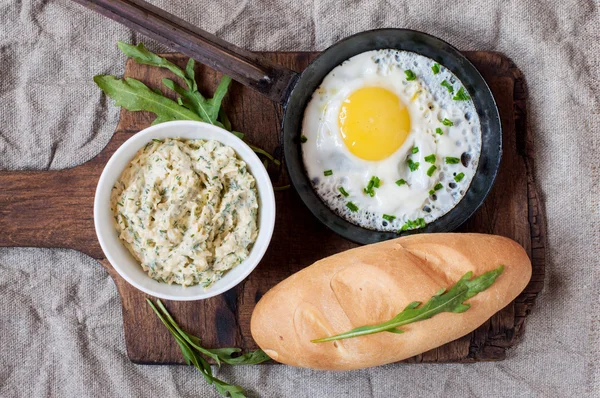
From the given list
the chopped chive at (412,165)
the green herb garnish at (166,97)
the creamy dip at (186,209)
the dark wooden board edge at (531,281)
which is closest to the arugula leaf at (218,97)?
the green herb garnish at (166,97)

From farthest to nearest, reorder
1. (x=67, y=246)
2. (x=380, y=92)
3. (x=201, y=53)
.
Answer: (x=67, y=246) < (x=380, y=92) < (x=201, y=53)

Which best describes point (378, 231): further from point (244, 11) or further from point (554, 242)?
point (244, 11)

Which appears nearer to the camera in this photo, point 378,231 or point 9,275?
point 378,231

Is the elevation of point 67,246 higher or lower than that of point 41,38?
lower

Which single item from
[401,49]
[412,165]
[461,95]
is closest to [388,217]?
Answer: [412,165]

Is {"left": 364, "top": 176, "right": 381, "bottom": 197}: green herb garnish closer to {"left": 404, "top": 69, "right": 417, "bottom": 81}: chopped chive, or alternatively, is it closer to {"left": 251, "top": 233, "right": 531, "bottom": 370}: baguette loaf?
{"left": 251, "top": 233, "right": 531, "bottom": 370}: baguette loaf

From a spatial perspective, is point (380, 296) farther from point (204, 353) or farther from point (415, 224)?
point (204, 353)

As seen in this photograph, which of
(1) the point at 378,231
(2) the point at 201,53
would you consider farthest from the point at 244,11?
(1) the point at 378,231
